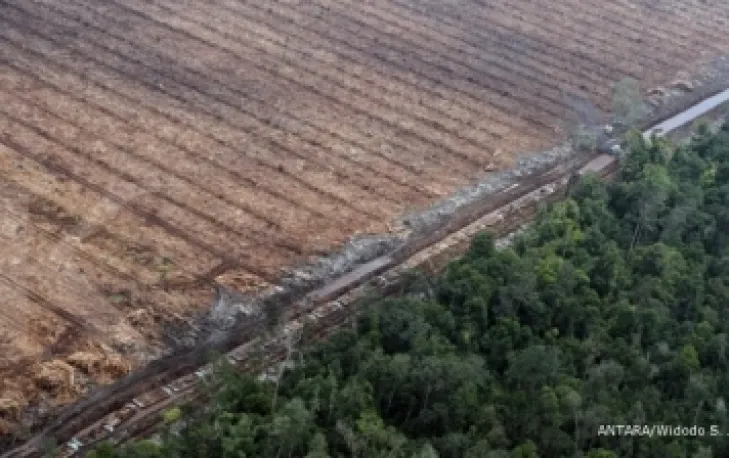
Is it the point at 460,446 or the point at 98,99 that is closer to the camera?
the point at 460,446

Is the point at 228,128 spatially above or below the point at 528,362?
below

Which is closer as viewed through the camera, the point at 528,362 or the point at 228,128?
the point at 528,362

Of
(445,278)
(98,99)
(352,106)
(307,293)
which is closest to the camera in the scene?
(445,278)

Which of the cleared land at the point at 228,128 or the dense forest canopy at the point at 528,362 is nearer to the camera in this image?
the dense forest canopy at the point at 528,362

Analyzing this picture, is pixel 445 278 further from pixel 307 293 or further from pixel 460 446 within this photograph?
pixel 460 446

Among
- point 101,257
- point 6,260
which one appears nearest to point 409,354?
point 101,257
